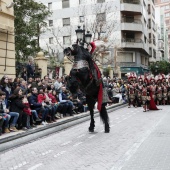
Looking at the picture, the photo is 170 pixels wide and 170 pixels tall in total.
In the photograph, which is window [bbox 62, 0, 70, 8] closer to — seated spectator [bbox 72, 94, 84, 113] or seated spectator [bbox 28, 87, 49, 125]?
seated spectator [bbox 72, 94, 84, 113]

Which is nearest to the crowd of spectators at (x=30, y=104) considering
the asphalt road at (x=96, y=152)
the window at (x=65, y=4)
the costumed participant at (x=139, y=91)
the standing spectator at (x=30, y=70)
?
the asphalt road at (x=96, y=152)

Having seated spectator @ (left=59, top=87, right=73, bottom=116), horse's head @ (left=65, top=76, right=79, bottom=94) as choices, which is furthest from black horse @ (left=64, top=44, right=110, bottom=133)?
seated spectator @ (left=59, top=87, right=73, bottom=116)

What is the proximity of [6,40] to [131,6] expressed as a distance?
34.9 m

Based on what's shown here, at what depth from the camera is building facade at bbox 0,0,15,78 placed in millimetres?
16281

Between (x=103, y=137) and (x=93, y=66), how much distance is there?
211cm

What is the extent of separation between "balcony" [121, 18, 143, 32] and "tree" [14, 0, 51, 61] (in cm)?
1943

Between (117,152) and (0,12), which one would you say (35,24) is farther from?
(117,152)

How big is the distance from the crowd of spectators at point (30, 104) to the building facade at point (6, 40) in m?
2.28

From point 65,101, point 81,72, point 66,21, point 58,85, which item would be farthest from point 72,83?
point 66,21

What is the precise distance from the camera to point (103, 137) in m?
10.3

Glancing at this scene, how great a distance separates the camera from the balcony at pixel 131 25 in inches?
1902

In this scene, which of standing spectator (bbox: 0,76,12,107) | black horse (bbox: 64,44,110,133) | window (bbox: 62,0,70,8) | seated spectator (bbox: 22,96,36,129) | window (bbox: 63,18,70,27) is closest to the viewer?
black horse (bbox: 64,44,110,133)

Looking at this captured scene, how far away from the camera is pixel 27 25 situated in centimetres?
2794

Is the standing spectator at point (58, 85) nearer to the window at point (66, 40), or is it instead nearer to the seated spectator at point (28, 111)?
the seated spectator at point (28, 111)
